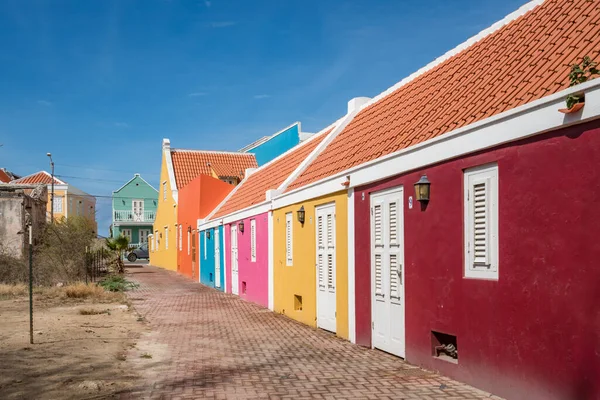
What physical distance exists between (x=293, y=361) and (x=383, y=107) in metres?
5.82

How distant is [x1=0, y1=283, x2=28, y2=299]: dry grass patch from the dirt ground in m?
A: 3.72

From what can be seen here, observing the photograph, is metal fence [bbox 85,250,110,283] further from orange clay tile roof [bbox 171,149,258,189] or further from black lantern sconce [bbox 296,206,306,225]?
black lantern sconce [bbox 296,206,306,225]

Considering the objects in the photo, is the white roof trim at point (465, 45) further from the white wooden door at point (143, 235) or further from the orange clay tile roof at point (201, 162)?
the white wooden door at point (143, 235)

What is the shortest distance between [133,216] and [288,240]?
170 feet

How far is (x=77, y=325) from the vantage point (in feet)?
40.8

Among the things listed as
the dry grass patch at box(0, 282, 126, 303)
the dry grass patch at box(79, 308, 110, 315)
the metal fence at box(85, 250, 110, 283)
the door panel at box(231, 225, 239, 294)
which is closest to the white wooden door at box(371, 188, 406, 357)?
the dry grass patch at box(79, 308, 110, 315)

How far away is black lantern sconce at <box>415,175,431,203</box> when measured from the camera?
306 inches

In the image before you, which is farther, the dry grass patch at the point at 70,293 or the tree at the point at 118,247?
the tree at the point at 118,247

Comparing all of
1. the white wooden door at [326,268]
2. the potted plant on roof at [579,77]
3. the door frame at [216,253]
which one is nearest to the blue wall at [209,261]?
the door frame at [216,253]

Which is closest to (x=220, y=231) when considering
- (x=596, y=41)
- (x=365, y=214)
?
(x=365, y=214)

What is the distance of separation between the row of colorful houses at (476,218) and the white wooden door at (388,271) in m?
0.03

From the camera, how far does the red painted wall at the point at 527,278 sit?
517 centimetres

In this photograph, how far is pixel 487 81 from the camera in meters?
8.14

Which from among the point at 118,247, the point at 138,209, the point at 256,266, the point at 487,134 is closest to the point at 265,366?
the point at 487,134
